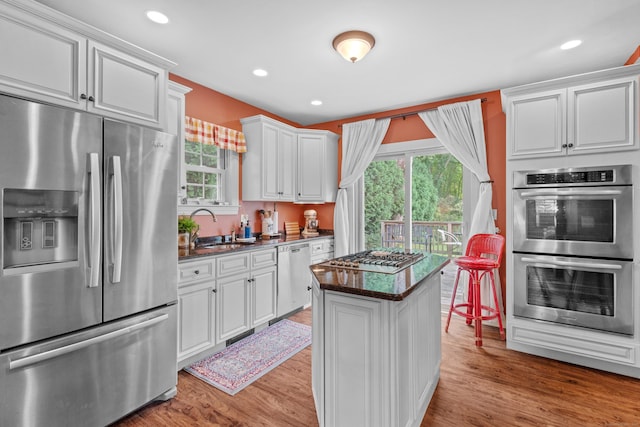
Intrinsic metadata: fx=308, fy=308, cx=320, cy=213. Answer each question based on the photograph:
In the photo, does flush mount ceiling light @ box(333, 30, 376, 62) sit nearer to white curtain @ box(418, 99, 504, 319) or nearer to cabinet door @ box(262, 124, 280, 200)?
cabinet door @ box(262, 124, 280, 200)

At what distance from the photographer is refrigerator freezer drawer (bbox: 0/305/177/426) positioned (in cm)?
153

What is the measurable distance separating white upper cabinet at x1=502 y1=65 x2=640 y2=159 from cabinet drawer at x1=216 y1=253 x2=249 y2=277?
2.75m

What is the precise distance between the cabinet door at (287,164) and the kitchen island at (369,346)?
2.42 meters

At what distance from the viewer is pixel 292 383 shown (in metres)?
2.37

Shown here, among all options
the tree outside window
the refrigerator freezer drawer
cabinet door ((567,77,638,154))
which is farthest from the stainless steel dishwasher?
cabinet door ((567,77,638,154))

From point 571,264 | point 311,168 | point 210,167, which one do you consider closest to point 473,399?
point 571,264

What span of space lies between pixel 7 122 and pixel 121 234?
0.74 metres

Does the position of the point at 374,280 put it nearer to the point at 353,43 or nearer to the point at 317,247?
the point at 353,43

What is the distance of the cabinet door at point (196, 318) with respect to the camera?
247 cm

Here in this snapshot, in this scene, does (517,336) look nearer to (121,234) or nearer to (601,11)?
(601,11)

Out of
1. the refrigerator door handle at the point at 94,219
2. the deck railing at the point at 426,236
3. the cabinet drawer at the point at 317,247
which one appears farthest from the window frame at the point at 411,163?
the refrigerator door handle at the point at 94,219

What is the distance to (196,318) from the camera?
2.58 m

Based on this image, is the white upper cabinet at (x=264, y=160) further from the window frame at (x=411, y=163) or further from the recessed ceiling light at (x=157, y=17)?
the recessed ceiling light at (x=157, y=17)

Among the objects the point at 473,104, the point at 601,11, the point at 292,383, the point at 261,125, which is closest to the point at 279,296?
the point at 292,383
